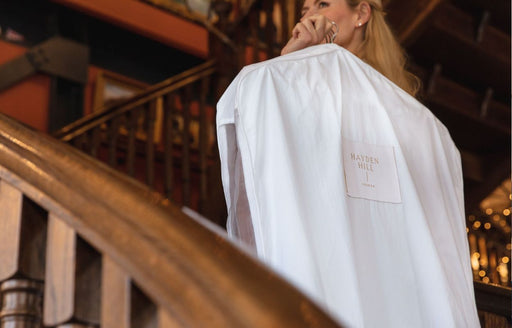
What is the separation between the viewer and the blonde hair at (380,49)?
6.89 ft

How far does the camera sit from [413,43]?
362cm

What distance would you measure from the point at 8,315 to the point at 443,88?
3.33 meters

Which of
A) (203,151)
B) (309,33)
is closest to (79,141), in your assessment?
(203,151)

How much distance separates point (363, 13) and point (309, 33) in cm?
31

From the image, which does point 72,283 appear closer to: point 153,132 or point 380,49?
point 380,49

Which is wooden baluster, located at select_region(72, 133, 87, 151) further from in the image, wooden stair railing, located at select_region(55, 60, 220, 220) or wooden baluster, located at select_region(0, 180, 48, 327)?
wooden baluster, located at select_region(0, 180, 48, 327)

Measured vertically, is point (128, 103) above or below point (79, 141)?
above

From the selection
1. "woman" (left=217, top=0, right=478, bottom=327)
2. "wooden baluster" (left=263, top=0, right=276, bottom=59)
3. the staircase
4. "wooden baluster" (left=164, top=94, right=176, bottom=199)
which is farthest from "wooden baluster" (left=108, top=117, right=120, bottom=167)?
the staircase

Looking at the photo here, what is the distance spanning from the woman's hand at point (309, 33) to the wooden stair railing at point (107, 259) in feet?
3.59

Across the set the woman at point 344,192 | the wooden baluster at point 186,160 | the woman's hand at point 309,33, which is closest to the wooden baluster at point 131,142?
the wooden baluster at point 186,160

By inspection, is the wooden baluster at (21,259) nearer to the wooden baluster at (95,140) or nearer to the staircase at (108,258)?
the staircase at (108,258)

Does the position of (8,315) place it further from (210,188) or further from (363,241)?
(210,188)

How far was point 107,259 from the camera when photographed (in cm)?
71

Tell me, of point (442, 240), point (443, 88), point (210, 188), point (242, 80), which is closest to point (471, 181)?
point (443, 88)
